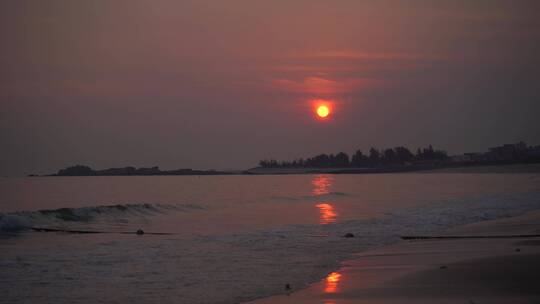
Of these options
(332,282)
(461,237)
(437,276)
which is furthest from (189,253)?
(461,237)

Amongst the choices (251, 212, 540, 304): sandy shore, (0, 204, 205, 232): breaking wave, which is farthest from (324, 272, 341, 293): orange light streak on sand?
(0, 204, 205, 232): breaking wave

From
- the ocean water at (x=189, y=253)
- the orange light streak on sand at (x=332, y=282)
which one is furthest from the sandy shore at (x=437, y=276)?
the ocean water at (x=189, y=253)

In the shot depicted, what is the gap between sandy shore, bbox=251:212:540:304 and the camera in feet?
31.6

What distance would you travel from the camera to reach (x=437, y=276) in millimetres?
11523

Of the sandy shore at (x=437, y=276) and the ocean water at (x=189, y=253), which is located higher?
the sandy shore at (x=437, y=276)

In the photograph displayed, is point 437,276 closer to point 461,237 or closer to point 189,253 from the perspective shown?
point 189,253

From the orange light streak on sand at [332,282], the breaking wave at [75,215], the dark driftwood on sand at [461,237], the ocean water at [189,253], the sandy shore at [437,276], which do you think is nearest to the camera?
the sandy shore at [437,276]

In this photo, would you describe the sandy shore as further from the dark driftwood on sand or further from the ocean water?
the dark driftwood on sand

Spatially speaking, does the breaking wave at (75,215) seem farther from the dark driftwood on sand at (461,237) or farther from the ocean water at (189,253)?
the dark driftwood on sand at (461,237)

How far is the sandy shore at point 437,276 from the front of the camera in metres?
9.63

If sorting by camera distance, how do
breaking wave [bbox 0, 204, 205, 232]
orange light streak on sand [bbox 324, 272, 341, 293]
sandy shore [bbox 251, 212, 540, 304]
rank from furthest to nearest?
1. breaking wave [bbox 0, 204, 205, 232]
2. orange light streak on sand [bbox 324, 272, 341, 293]
3. sandy shore [bbox 251, 212, 540, 304]

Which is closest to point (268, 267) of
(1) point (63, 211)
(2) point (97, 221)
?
(2) point (97, 221)

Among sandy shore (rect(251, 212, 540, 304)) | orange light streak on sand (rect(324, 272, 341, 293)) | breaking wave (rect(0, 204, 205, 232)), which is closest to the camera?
sandy shore (rect(251, 212, 540, 304))

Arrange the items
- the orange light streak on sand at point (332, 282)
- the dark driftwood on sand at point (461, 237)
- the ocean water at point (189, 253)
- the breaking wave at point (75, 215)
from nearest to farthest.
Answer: the orange light streak on sand at point (332, 282), the ocean water at point (189, 253), the dark driftwood on sand at point (461, 237), the breaking wave at point (75, 215)
